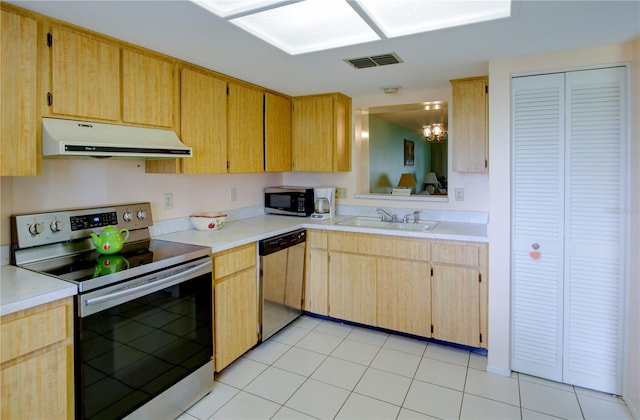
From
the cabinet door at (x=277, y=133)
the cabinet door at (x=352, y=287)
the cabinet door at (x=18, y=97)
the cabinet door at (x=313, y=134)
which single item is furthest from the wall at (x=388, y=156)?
the cabinet door at (x=18, y=97)

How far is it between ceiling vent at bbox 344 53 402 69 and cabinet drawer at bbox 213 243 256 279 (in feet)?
4.67

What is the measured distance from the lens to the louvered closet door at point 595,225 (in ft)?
7.07

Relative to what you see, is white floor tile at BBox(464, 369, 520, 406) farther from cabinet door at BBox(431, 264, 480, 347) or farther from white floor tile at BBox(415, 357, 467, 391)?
cabinet door at BBox(431, 264, 480, 347)

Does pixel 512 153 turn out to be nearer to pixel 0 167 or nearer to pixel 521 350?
pixel 521 350

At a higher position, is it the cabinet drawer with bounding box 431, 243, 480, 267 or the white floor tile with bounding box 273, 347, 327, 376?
the cabinet drawer with bounding box 431, 243, 480, 267

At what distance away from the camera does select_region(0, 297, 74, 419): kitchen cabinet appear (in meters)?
1.39

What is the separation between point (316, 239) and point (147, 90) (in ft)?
5.64

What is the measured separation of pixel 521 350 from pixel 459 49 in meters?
1.95

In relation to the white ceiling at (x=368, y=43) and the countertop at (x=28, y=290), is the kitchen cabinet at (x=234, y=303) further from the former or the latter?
the white ceiling at (x=368, y=43)

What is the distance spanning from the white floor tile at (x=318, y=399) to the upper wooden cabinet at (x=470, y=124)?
5.99ft

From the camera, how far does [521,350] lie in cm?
246

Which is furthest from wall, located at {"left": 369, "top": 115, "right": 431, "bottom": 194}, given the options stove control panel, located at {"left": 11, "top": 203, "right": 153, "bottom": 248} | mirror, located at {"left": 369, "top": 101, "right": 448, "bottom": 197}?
stove control panel, located at {"left": 11, "top": 203, "right": 153, "bottom": 248}

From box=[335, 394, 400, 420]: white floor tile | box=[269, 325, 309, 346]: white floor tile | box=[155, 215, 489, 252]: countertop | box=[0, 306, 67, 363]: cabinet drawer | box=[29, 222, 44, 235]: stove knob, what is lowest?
box=[335, 394, 400, 420]: white floor tile

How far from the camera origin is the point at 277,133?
346 centimetres
